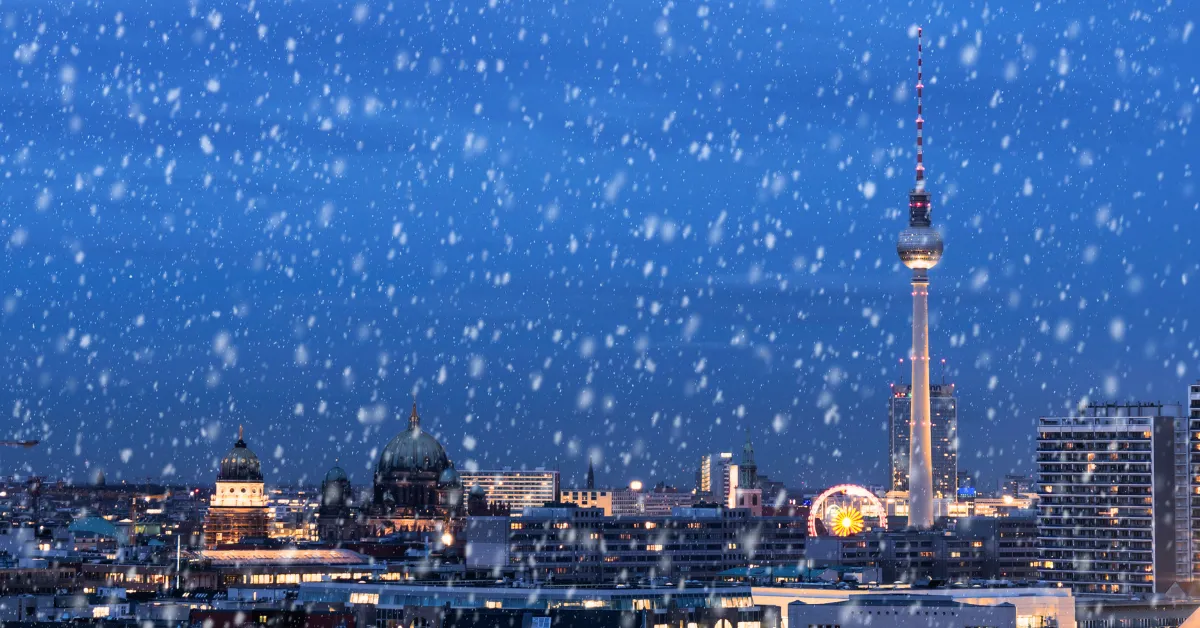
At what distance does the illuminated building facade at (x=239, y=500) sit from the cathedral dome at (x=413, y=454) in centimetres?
1860

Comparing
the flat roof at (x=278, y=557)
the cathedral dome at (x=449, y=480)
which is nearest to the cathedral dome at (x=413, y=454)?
the cathedral dome at (x=449, y=480)

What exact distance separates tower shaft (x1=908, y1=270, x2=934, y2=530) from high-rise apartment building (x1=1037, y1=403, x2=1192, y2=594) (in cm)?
4077

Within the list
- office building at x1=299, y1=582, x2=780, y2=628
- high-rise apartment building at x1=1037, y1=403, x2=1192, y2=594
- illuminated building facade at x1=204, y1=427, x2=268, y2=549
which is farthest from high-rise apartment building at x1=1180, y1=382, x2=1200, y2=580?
illuminated building facade at x1=204, y1=427, x2=268, y2=549

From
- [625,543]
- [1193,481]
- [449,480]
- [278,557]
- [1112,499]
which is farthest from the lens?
[449,480]

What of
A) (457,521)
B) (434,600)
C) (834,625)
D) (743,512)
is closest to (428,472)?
(457,521)

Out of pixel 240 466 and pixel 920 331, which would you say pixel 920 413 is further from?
pixel 240 466

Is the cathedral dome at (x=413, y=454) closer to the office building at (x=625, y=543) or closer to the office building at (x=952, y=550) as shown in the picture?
the office building at (x=625, y=543)

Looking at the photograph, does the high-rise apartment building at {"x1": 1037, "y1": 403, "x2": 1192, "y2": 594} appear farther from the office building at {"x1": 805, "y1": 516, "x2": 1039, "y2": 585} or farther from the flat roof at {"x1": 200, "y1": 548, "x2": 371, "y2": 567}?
the flat roof at {"x1": 200, "y1": 548, "x2": 371, "y2": 567}

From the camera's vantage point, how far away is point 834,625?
77.9 meters

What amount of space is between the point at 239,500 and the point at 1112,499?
61.7 m

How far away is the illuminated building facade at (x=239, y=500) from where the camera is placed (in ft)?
525

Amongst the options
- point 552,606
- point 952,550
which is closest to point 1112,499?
point 952,550

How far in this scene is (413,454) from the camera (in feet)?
591

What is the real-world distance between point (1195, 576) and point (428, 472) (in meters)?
A: 68.9
